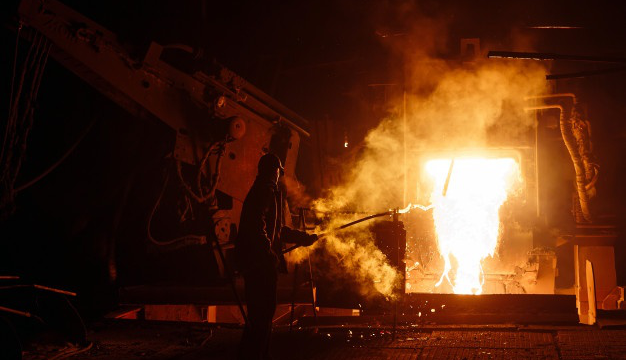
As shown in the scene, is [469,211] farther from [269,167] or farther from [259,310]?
[259,310]

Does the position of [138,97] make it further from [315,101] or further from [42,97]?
[315,101]

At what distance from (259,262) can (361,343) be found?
6.16ft

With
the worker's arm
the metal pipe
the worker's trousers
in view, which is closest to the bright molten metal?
the metal pipe

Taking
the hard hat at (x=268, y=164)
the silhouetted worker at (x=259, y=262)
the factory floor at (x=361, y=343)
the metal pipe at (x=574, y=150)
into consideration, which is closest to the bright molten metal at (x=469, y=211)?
the metal pipe at (x=574, y=150)

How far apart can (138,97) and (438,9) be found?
7.71 metres

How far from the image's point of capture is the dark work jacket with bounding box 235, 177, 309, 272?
216 inches

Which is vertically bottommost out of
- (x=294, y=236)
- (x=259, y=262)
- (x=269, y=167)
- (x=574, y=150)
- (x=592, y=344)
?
(x=592, y=344)

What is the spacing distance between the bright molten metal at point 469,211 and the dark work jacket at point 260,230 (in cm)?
711

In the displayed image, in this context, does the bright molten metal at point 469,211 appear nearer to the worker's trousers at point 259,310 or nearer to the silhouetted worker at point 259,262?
the silhouetted worker at point 259,262

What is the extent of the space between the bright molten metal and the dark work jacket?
23.3 ft

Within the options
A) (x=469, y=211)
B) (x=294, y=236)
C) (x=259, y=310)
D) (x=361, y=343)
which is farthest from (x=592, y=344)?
(x=469, y=211)

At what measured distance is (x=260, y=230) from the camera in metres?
5.59

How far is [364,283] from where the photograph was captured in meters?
8.52

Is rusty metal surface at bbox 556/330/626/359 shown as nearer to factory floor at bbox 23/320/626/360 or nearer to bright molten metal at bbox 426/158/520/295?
factory floor at bbox 23/320/626/360
